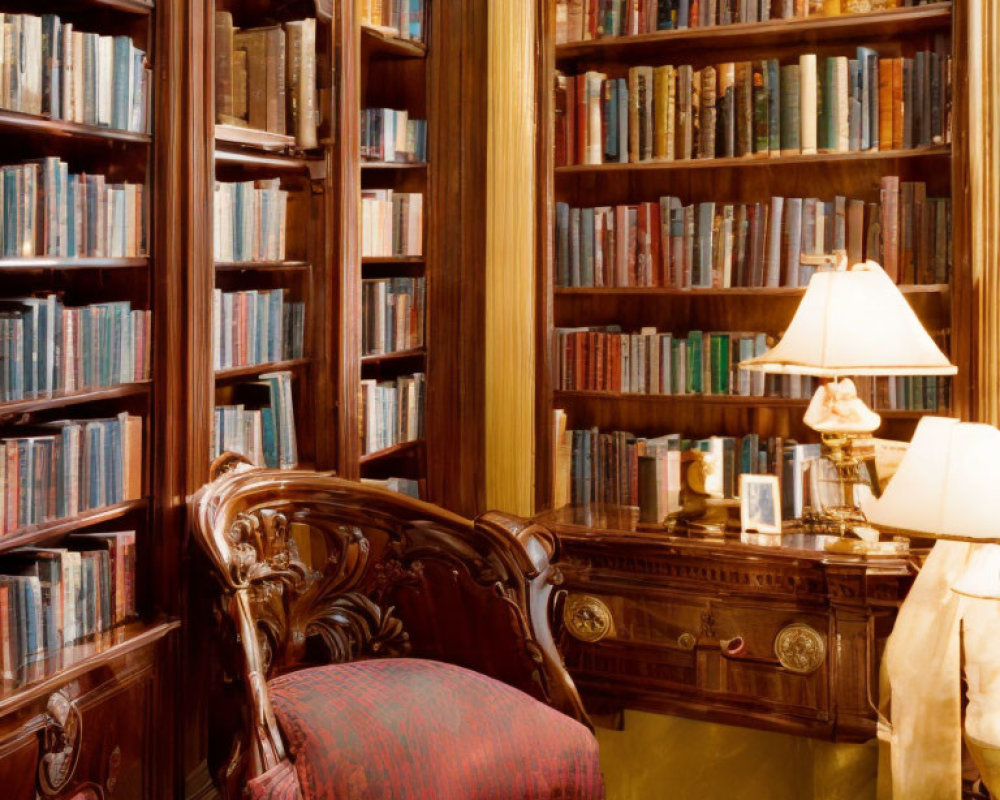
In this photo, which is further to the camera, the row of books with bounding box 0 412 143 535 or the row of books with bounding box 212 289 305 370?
the row of books with bounding box 212 289 305 370

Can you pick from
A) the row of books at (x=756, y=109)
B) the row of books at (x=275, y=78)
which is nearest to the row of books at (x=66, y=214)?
the row of books at (x=275, y=78)

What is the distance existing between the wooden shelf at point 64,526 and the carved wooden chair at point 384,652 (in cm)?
23

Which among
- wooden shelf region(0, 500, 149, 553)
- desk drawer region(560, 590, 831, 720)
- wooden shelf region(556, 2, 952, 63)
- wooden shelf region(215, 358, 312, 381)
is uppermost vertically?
wooden shelf region(556, 2, 952, 63)

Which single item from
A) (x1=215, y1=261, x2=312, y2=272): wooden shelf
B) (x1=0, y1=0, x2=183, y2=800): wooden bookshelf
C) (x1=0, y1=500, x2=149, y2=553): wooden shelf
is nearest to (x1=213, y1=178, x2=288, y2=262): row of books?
(x1=215, y1=261, x2=312, y2=272): wooden shelf

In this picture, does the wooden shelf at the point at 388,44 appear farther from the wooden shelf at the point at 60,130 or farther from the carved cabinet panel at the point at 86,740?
the carved cabinet panel at the point at 86,740

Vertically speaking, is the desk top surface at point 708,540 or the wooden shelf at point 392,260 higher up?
the wooden shelf at point 392,260

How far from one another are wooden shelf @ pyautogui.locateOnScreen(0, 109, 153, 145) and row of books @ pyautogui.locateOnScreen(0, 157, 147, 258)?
62 mm

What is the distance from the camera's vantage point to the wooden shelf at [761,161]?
330 centimetres

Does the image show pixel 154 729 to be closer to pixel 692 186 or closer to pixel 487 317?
pixel 487 317

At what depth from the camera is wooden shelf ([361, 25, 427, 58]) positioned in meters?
3.38

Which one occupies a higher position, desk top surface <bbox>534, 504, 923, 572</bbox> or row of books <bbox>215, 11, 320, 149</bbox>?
row of books <bbox>215, 11, 320, 149</bbox>

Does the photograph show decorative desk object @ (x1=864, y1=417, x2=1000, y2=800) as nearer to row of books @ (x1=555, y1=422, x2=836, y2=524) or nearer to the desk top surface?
the desk top surface

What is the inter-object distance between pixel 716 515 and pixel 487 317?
1.04 meters

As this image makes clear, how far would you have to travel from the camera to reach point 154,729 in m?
2.46
